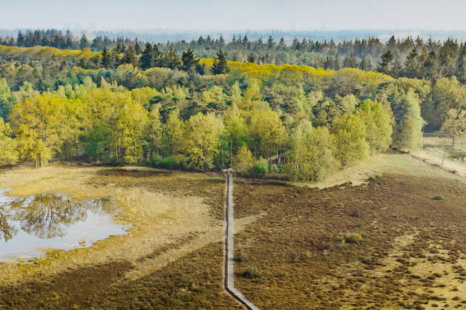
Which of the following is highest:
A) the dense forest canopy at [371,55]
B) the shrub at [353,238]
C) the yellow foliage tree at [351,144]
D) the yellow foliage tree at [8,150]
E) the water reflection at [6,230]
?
the dense forest canopy at [371,55]

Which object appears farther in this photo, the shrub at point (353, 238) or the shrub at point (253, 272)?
the shrub at point (353, 238)

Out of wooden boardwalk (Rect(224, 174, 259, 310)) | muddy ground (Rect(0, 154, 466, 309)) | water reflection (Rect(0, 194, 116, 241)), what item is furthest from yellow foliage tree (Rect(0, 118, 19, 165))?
wooden boardwalk (Rect(224, 174, 259, 310))

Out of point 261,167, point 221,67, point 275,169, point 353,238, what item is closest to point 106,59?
point 221,67

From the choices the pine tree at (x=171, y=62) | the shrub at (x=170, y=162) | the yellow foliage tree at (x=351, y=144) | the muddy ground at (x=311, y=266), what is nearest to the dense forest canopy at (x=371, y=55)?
the pine tree at (x=171, y=62)

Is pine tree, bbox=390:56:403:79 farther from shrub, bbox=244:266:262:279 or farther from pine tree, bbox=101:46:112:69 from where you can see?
shrub, bbox=244:266:262:279

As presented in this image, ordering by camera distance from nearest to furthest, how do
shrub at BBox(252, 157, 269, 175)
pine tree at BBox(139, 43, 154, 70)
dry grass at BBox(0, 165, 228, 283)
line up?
dry grass at BBox(0, 165, 228, 283) < shrub at BBox(252, 157, 269, 175) < pine tree at BBox(139, 43, 154, 70)

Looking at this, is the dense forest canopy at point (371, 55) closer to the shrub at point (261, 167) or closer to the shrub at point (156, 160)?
the shrub at point (156, 160)

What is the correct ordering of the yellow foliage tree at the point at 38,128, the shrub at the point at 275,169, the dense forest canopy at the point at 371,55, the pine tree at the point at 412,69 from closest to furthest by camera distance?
the shrub at the point at 275,169
the yellow foliage tree at the point at 38,128
the pine tree at the point at 412,69
the dense forest canopy at the point at 371,55
